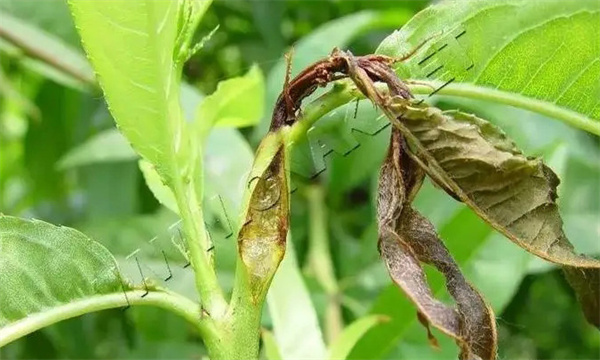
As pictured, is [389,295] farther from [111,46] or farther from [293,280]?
[111,46]

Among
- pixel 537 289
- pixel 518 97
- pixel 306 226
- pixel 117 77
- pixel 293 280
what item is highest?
pixel 117 77

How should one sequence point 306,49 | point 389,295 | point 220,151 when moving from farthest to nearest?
1. point 306,49
2. point 220,151
3. point 389,295

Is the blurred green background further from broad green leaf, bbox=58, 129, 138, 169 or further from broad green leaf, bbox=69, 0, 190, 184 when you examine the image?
broad green leaf, bbox=69, 0, 190, 184

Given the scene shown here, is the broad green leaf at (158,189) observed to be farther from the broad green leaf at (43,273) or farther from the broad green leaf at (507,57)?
the broad green leaf at (507,57)

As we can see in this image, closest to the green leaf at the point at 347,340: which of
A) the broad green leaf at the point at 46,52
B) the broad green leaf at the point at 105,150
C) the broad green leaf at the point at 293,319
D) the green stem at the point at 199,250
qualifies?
the broad green leaf at the point at 293,319

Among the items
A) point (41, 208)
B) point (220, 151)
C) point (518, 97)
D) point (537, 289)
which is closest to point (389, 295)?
point (220, 151)

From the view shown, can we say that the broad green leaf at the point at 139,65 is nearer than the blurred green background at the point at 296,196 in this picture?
Yes

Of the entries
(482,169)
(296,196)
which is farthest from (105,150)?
(482,169)
